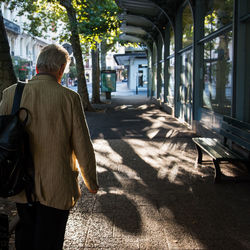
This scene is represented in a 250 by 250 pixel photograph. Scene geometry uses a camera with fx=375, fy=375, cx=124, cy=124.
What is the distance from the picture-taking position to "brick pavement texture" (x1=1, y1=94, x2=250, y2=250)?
11.7 ft

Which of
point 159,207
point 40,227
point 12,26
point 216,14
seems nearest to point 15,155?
point 40,227

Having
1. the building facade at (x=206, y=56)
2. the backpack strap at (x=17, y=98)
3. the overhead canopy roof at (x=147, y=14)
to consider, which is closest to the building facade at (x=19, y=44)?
the overhead canopy roof at (x=147, y=14)

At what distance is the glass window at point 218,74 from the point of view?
8121 millimetres

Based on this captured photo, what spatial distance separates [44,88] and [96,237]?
74.0 inches

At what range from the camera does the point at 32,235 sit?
7.97 feet

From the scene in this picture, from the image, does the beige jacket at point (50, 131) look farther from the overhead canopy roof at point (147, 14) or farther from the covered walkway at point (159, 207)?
the overhead canopy roof at point (147, 14)

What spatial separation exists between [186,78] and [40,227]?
11.2m

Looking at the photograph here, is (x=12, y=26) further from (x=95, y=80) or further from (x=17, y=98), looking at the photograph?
(x=17, y=98)

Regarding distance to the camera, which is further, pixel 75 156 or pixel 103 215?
pixel 103 215

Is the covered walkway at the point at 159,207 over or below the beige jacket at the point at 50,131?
below

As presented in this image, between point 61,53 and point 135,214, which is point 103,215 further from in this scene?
point 61,53

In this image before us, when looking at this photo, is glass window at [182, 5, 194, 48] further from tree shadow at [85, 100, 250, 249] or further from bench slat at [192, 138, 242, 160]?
bench slat at [192, 138, 242, 160]

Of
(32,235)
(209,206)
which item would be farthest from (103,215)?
(32,235)

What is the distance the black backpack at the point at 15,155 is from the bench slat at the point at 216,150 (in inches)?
143
